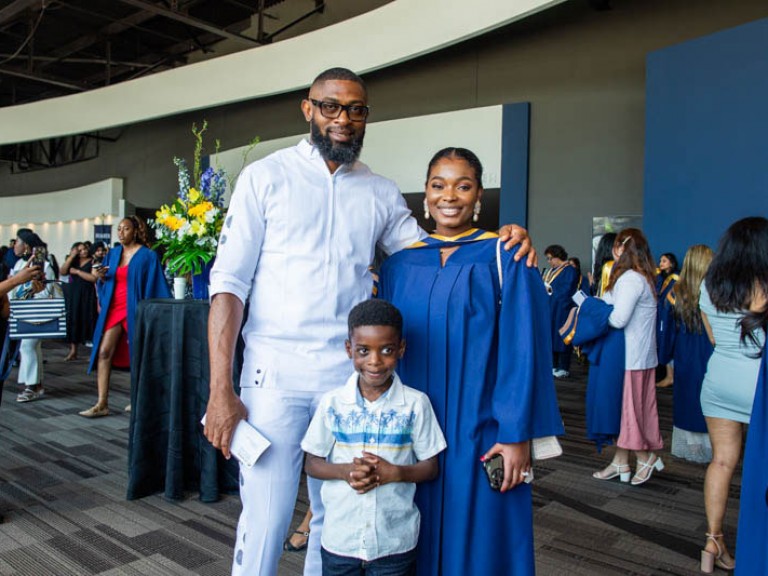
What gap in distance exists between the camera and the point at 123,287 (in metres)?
4.87

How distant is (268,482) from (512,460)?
0.65 metres

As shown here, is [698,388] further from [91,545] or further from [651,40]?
[651,40]

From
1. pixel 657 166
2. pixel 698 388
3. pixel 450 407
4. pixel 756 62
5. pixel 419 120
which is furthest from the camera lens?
pixel 419 120

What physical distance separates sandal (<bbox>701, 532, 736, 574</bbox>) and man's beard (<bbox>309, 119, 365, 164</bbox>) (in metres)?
2.18

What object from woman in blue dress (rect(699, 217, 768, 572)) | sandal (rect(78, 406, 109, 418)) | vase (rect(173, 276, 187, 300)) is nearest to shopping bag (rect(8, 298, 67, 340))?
sandal (rect(78, 406, 109, 418))

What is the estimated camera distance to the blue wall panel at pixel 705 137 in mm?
5648

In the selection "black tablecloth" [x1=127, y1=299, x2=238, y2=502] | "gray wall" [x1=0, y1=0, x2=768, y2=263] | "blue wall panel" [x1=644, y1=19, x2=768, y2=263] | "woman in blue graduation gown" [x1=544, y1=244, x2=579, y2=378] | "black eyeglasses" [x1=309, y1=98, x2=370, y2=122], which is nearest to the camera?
A: "black eyeglasses" [x1=309, y1=98, x2=370, y2=122]

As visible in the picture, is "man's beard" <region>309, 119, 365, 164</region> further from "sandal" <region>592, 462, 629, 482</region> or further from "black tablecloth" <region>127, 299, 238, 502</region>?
"sandal" <region>592, 462, 629, 482</region>

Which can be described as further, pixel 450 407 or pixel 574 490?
pixel 574 490

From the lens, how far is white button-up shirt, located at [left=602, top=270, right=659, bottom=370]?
3.58 meters

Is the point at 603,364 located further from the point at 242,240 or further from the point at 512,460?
the point at 242,240

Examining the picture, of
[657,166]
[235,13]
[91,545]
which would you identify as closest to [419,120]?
[657,166]

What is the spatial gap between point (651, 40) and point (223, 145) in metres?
8.33

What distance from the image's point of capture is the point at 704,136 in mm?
6105
